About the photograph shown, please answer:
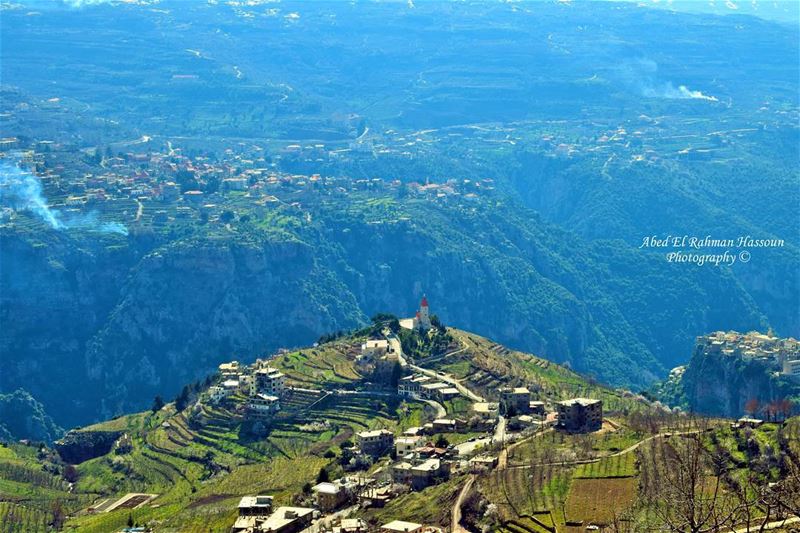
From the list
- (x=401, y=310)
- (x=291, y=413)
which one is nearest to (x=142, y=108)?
(x=401, y=310)

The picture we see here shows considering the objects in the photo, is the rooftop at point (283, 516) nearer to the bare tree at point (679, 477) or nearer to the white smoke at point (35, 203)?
the bare tree at point (679, 477)

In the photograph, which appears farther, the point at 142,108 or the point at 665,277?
the point at 142,108

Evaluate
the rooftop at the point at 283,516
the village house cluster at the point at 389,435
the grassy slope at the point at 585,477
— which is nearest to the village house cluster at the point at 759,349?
the village house cluster at the point at 389,435

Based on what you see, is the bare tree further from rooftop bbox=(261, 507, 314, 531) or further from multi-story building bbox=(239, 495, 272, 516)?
multi-story building bbox=(239, 495, 272, 516)

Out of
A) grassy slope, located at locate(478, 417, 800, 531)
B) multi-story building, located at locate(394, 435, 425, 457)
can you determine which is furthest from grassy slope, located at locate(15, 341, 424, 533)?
grassy slope, located at locate(478, 417, 800, 531)

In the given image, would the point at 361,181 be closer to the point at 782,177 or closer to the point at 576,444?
the point at 782,177

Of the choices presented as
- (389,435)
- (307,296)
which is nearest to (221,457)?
(389,435)

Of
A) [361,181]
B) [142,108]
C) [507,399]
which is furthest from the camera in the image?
[142,108]
